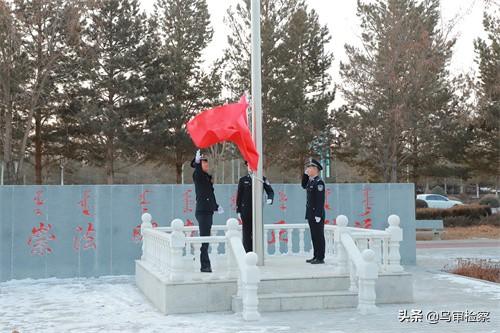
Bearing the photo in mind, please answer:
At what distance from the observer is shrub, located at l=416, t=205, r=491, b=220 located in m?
26.7

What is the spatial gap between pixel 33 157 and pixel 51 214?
18.1m

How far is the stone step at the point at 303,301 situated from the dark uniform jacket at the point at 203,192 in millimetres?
1342

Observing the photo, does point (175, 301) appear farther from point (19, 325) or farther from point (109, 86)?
point (109, 86)

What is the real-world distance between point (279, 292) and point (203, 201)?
1.59 metres

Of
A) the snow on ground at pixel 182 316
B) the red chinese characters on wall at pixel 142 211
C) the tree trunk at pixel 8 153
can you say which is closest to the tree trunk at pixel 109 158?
the tree trunk at pixel 8 153

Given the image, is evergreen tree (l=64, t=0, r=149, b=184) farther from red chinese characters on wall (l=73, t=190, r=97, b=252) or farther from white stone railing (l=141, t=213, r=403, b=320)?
white stone railing (l=141, t=213, r=403, b=320)

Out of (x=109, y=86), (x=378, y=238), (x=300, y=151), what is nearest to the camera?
(x=378, y=238)

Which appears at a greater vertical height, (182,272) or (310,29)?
(310,29)

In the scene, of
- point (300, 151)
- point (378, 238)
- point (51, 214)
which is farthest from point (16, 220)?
point (300, 151)

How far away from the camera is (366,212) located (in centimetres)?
1334

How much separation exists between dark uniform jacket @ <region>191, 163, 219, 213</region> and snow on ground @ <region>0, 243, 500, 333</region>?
1.49 m

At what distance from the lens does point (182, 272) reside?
26.3 feet

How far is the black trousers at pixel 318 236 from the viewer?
9.16 m

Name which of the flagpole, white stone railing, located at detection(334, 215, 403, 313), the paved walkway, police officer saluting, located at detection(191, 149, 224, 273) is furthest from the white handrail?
the paved walkway
